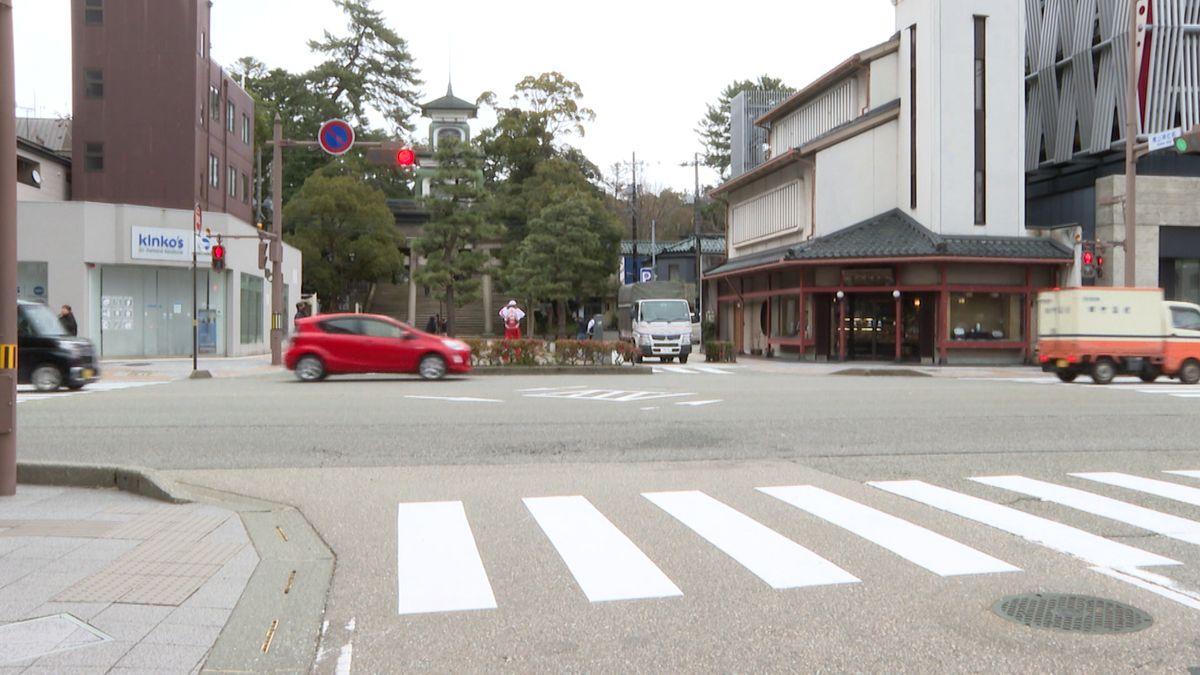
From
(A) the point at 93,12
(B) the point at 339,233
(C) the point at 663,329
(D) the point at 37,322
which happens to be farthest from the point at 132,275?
(B) the point at 339,233

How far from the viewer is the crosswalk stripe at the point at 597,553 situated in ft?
17.8

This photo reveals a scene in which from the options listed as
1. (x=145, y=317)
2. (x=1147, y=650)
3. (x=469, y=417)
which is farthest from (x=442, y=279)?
(x=1147, y=650)

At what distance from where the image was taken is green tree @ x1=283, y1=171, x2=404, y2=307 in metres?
49.8

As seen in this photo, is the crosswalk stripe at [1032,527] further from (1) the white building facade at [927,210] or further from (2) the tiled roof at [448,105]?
(2) the tiled roof at [448,105]

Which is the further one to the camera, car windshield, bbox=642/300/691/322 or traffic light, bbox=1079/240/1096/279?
car windshield, bbox=642/300/691/322

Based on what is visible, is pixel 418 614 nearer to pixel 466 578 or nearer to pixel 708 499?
pixel 466 578

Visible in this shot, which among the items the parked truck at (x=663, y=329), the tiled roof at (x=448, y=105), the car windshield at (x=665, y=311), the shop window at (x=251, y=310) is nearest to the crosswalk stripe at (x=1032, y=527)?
the parked truck at (x=663, y=329)

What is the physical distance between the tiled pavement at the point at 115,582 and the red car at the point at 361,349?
13.1 metres

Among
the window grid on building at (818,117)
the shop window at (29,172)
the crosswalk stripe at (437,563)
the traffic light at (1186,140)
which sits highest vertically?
the window grid on building at (818,117)

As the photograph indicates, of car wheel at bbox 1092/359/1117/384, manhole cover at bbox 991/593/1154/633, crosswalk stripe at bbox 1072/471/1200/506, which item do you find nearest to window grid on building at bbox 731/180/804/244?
car wheel at bbox 1092/359/1117/384

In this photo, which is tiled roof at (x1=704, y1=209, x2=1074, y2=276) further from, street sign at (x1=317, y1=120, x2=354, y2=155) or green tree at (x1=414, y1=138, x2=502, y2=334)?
green tree at (x1=414, y1=138, x2=502, y2=334)

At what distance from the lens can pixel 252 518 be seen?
734 cm

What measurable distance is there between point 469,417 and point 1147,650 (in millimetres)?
10444

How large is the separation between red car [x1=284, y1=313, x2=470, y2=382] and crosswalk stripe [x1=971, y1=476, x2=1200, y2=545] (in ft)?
47.1
